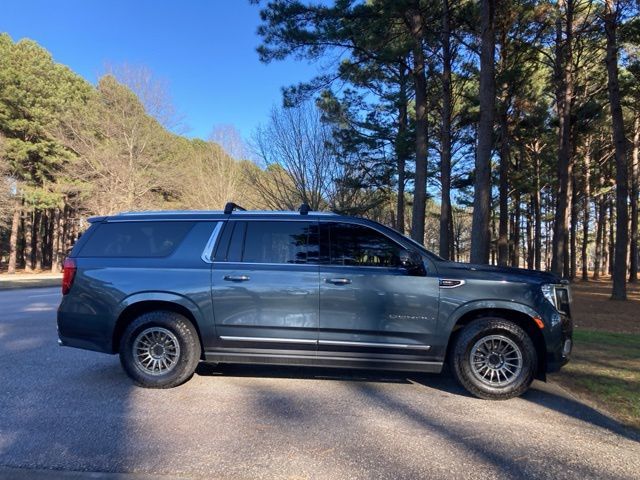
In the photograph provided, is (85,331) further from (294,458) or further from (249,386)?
(294,458)

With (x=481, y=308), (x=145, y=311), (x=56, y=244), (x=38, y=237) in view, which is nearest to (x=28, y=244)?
(x=38, y=237)

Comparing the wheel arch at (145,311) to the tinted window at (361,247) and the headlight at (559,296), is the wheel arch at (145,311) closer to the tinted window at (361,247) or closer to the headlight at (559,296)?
the tinted window at (361,247)

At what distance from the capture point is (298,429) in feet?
13.9

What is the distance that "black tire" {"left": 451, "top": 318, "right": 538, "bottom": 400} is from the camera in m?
5.18

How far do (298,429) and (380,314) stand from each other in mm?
1590

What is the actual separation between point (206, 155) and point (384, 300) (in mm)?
35154

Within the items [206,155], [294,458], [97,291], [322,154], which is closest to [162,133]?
[206,155]

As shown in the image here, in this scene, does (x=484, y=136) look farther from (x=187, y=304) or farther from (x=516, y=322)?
(x=187, y=304)

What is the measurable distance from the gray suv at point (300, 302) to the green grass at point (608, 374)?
712 millimetres

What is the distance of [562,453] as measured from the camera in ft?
12.6

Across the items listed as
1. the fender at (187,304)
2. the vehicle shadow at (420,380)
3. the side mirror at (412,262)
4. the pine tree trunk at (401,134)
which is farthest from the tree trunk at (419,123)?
the fender at (187,304)

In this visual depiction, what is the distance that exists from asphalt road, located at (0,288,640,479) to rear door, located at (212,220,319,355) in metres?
0.57

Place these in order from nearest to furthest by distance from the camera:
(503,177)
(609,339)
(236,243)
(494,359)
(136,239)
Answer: (494,359) → (236,243) → (136,239) → (609,339) → (503,177)

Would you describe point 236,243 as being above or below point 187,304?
above
